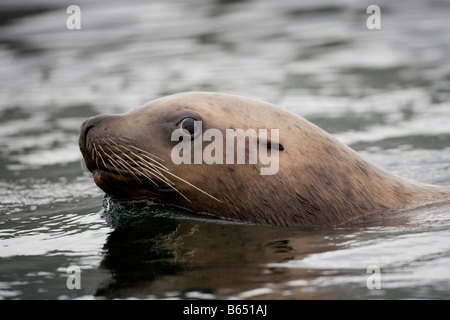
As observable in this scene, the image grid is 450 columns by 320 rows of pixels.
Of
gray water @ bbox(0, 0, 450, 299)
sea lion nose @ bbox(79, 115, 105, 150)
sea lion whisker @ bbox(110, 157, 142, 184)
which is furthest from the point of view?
sea lion nose @ bbox(79, 115, 105, 150)

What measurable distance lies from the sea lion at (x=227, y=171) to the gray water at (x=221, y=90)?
0.17 metres

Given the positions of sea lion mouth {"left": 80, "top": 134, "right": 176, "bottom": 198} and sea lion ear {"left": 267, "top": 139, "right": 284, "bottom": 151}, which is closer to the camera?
sea lion mouth {"left": 80, "top": 134, "right": 176, "bottom": 198}

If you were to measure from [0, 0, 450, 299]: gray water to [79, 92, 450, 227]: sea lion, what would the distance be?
173 millimetres

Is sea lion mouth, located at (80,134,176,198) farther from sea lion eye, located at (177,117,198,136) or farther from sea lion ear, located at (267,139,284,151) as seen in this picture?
sea lion ear, located at (267,139,284,151)

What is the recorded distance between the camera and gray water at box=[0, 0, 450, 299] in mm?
5352

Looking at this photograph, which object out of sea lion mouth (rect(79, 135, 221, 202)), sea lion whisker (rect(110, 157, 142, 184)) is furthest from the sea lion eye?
sea lion whisker (rect(110, 157, 142, 184))

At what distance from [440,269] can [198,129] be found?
196cm

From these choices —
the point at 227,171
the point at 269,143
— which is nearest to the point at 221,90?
the point at 269,143

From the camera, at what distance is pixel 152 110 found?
6.35 metres

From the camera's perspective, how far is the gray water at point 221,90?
5352 mm

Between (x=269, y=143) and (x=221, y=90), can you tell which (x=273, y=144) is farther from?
(x=221, y=90)

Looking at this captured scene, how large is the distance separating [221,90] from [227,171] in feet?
20.4

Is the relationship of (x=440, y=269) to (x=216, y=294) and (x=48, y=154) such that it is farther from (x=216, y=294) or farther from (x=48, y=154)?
(x=48, y=154)

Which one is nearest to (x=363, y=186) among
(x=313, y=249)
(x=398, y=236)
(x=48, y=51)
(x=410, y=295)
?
(x=398, y=236)
